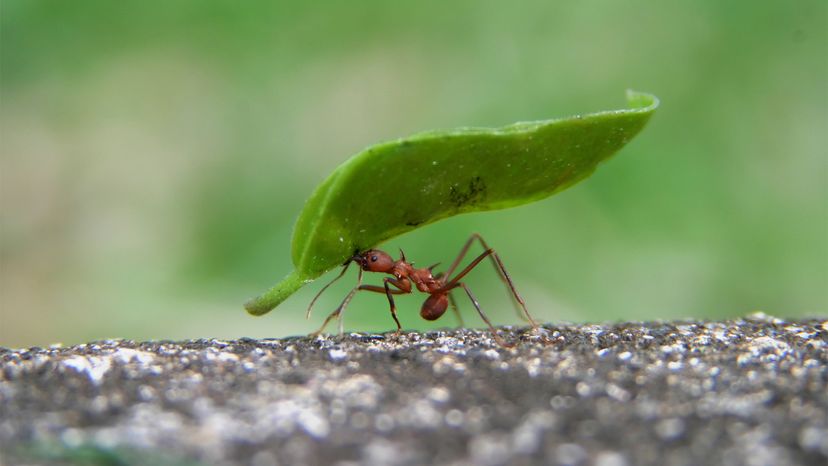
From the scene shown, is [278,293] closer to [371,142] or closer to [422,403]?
[422,403]

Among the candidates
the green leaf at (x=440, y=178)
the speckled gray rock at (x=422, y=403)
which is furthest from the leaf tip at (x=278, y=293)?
the speckled gray rock at (x=422, y=403)

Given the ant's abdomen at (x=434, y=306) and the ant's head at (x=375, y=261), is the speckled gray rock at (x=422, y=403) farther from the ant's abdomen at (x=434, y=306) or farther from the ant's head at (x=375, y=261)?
the ant's abdomen at (x=434, y=306)

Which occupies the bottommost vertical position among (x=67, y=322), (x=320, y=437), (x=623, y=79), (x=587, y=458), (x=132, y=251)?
(x=587, y=458)

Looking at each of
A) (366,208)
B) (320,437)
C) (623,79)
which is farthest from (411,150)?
(623,79)

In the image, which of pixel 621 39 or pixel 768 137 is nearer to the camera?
pixel 768 137

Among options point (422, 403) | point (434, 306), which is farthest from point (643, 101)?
point (434, 306)

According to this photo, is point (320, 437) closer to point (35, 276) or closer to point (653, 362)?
point (653, 362)
